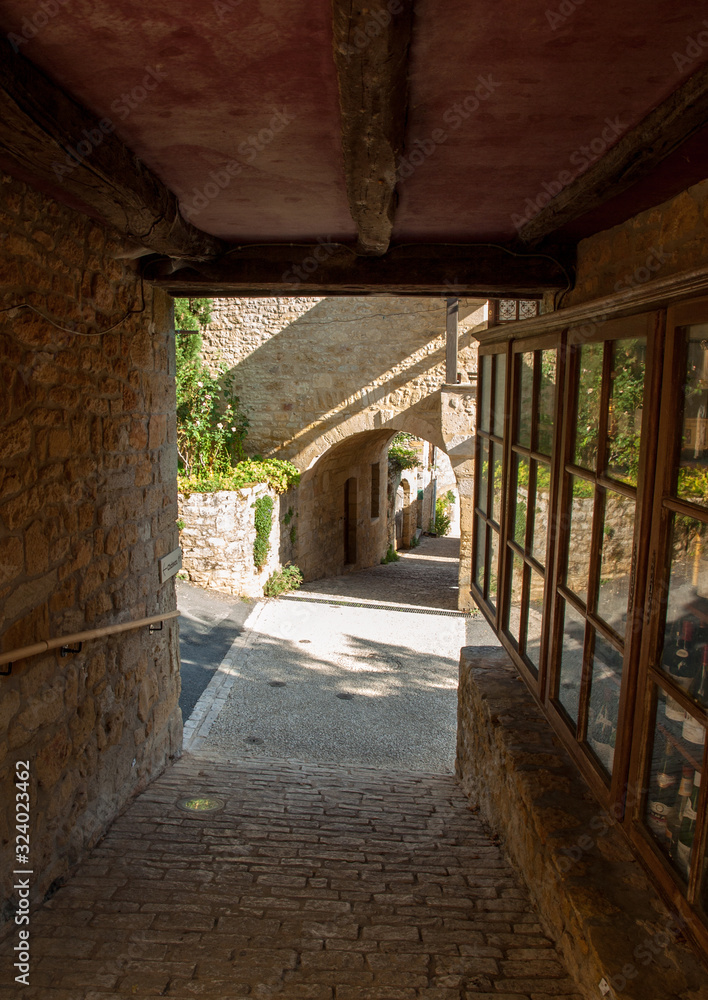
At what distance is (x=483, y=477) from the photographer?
14.8 feet

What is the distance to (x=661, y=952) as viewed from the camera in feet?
6.52

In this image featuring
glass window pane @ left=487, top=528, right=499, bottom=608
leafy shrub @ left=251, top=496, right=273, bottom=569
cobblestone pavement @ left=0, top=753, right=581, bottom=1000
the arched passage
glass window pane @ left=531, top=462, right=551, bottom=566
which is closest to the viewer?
cobblestone pavement @ left=0, top=753, right=581, bottom=1000

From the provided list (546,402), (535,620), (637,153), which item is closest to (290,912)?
(535,620)

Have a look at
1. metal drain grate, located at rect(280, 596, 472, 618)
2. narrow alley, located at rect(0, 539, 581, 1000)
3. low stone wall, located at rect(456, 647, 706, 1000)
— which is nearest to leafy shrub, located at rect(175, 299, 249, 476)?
metal drain grate, located at rect(280, 596, 472, 618)

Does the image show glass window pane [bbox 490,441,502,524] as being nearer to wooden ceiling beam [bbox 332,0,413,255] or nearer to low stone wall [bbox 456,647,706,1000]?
low stone wall [bbox 456,647,706,1000]

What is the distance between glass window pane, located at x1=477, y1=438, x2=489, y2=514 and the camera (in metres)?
4.39

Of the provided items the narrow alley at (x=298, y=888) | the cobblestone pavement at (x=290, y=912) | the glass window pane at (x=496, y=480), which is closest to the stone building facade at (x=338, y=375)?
the narrow alley at (x=298, y=888)

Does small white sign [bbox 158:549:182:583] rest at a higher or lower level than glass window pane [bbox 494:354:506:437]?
lower

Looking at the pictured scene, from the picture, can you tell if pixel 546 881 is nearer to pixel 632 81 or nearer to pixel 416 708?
pixel 632 81

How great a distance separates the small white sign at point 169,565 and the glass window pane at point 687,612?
2.84 m

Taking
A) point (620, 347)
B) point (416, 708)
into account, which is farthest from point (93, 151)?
point (416, 708)

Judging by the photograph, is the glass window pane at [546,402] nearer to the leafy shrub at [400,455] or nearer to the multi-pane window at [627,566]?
the multi-pane window at [627,566]

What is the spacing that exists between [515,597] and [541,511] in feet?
2.02

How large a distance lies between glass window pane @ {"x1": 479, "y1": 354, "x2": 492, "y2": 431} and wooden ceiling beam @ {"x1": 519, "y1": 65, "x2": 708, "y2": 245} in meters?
1.22
